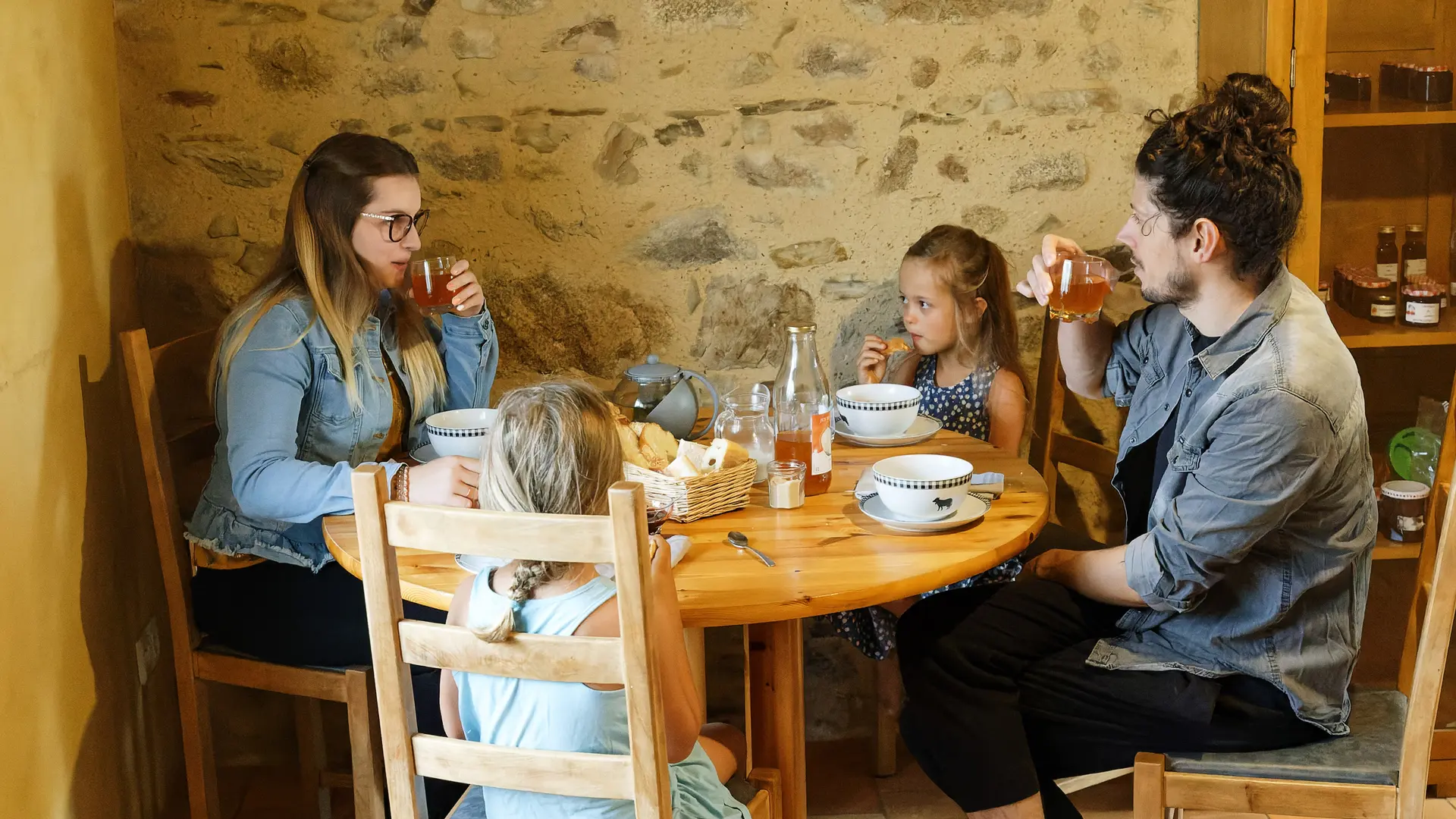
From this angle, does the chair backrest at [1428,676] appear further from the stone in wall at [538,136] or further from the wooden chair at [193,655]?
the stone in wall at [538,136]

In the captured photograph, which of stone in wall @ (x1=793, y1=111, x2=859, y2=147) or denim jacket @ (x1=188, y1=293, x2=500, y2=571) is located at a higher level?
stone in wall @ (x1=793, y1=111, x2=859, y2=147)

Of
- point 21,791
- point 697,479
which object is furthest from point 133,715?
point 697,479

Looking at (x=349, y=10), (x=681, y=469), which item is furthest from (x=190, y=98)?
(x=681, y=469)

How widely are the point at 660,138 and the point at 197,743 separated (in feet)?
5.22

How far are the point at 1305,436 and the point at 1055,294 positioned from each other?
523 mm

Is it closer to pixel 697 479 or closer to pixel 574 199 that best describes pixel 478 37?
pixel 574 199

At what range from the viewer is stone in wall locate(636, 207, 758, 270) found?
113 inches

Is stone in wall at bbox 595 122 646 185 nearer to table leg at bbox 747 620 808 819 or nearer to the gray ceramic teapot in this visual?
the gray ceramic teapot

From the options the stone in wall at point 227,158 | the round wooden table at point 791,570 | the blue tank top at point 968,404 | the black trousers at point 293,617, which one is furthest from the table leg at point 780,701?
the stone in wall at point 227,158

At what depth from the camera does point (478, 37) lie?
275cm

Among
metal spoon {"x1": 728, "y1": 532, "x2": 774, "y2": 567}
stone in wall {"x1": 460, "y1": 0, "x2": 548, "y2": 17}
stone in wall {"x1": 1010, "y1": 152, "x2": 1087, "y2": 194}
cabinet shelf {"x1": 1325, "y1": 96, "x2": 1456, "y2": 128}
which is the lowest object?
metal spoon {"x1": 728, "y1": 532, "x2": 774, "y2": 567}

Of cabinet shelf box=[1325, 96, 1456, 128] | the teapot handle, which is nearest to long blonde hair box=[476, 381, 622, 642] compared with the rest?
the teapot handle

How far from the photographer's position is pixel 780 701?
1918 millimetres

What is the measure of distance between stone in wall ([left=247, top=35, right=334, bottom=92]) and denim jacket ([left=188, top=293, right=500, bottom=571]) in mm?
602
